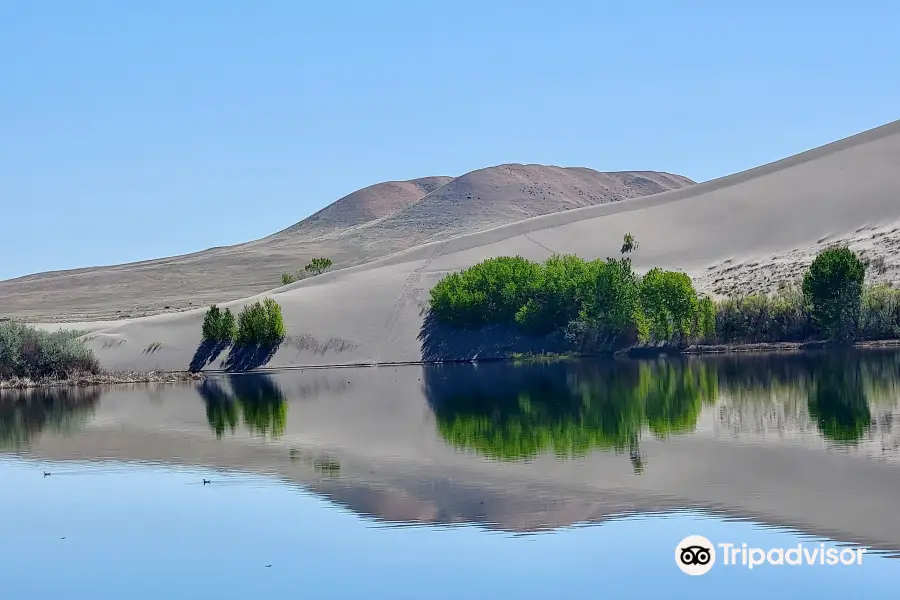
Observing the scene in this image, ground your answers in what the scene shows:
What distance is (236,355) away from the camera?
90688 millimetres

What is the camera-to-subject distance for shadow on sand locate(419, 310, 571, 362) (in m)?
84.8

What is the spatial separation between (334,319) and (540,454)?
64.7m

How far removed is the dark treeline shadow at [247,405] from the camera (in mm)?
44250

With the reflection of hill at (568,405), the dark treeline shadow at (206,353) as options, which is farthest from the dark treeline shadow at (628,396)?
the dark treeline shadow at (206,353)

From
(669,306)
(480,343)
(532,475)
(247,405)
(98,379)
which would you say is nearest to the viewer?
(532,475)

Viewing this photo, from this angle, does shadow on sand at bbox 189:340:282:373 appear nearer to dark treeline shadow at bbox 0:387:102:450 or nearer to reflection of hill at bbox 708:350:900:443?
dark treeline shadow at bbox 0:387:102:450

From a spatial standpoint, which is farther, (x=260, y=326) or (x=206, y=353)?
(x=206, y=353)

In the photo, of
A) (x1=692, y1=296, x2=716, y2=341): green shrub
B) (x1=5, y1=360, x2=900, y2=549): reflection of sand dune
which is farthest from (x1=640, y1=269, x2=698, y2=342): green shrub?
(x1=5, y1=360, x2=900, y2=549): reflection of sand dune

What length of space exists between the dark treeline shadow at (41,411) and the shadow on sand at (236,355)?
51.6 feet

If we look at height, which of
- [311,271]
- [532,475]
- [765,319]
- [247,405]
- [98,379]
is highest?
[311,271]

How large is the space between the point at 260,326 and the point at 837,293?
4308cm

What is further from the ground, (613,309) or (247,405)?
(613,309)

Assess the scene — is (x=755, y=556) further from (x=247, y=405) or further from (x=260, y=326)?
(x=260, y=326)

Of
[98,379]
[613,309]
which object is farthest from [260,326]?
[613,309]
